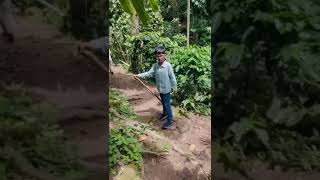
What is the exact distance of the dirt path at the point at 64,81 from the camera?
5.18 m

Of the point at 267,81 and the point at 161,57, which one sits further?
the point at 161,57

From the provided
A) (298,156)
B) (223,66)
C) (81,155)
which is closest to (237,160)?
(298,156)

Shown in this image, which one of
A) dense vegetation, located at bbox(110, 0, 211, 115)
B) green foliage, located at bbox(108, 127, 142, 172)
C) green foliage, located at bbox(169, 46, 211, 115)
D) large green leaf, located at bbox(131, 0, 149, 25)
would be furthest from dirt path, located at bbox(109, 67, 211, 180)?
large green leaf, located at bbox(131, 0, 149, 25)

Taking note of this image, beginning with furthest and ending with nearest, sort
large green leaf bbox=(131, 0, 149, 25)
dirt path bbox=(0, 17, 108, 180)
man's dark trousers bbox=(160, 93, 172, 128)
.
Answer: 1. man's dark trousers bbox=(160, 93, 172, 128)
2. dirt path bbox=(0, 17, 108, 180)
3. large green leaf bbox=(131, 0, 149, 25)

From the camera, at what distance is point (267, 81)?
15.1ft

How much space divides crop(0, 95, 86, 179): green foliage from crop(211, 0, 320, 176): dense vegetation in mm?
1609

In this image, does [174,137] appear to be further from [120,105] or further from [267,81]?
A: [267,81]

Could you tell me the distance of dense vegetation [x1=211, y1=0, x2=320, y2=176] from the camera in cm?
328

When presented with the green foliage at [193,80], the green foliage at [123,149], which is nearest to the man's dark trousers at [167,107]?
the green foliage at [123,149]

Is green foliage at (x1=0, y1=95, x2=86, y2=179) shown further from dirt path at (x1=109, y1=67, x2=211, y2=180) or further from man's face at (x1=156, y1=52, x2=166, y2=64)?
man's face at (x1=156, y1=52, x2=166, y2=64)

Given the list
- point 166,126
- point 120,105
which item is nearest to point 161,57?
point 166,126

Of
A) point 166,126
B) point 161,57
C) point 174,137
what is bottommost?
point 174,137

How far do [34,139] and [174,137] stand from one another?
8.14 ft

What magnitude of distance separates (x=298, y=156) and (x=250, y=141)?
50 cm
